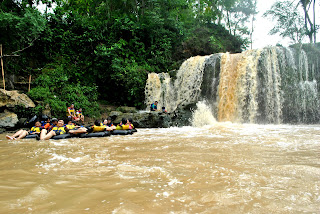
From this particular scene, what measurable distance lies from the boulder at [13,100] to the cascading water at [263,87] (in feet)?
26.0

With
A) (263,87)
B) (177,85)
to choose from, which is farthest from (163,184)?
(177,85)

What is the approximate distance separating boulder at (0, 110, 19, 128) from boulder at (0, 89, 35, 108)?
0.61m

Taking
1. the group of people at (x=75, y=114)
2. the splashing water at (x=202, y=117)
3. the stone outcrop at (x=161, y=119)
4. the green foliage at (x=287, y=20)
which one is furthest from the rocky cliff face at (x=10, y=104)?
the green foliage at (x=287, y=20)

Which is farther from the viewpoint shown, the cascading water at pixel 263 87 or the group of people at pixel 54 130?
the cascading water at pixel 263 87

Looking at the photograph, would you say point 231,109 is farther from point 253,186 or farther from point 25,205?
point 25,205

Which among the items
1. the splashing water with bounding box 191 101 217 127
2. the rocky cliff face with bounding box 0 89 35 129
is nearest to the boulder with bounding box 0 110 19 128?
the rocky cliff face with bounding box 0 89 35 129

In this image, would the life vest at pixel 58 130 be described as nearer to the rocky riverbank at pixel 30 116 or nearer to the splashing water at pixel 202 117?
the rocky riverbank at pixel 30 116

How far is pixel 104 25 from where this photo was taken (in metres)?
18.6

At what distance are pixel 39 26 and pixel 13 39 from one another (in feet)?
6.12

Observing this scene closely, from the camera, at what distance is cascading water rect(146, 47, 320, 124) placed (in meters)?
11.5

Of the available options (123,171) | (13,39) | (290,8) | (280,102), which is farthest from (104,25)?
(123,171)

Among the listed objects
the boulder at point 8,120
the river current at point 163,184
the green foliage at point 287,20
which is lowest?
the river current at point 163,184

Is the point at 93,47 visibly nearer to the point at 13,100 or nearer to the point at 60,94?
the point at 60,94

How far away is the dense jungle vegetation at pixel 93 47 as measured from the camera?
42.9 ft
